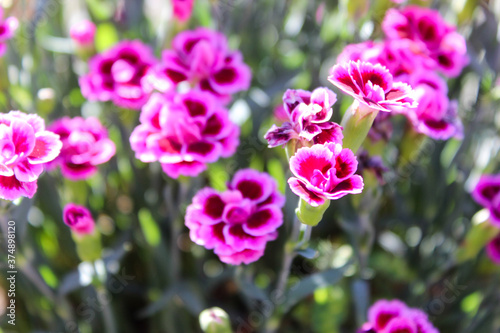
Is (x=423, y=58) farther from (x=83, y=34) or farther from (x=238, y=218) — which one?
(x=83, y=34)

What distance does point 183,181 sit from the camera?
0.71 meters

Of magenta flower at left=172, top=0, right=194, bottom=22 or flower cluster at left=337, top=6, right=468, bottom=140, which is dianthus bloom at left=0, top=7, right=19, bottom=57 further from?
flower cluster at left=337, top=6, right=468, bottom=140

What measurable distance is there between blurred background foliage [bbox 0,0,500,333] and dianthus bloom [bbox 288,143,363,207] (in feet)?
0.81

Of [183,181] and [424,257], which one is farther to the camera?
[424,257]

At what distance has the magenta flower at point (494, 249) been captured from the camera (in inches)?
31.6

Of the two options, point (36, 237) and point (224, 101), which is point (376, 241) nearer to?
point (224, 101)

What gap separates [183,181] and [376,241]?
44 cm

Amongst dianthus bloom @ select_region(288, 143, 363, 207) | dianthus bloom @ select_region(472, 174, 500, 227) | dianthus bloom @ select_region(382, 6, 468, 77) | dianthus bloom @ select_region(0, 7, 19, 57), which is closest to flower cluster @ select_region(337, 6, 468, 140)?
dianthus bloom @ select_region(382, 6, 468, 77)

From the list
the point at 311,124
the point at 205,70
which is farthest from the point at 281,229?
the point at 311,124

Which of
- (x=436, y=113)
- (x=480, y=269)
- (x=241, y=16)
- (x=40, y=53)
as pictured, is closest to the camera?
(x=436, y=113)

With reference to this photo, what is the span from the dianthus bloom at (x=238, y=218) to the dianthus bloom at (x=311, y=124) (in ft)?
0.31

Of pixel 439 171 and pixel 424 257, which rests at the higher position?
pixel 439 171

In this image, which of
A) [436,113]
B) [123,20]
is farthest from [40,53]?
[436,113]

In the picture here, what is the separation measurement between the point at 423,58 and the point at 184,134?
38 cm
